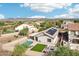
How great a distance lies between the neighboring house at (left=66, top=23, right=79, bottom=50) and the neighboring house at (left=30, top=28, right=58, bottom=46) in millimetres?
113

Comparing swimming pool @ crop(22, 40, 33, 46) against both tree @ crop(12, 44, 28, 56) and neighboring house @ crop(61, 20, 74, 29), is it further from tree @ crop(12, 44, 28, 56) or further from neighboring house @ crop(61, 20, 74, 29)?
neighboring house @ crop(61, 20, 74, 29)

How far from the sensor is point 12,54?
1163 mm

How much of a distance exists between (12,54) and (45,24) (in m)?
0.36

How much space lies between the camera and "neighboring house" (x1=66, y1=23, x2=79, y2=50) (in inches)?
45.8

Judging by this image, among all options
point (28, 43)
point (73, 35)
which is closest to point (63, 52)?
point (73, 35)

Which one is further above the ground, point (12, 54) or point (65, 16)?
point (65, 16)

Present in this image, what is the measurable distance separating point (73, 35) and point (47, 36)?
0.68 feet

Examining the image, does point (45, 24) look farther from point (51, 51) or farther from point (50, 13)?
point (51, 51)

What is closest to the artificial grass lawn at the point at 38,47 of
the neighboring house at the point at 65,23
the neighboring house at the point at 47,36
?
the neighboring house at the point at 47,36

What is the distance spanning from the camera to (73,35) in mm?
1172

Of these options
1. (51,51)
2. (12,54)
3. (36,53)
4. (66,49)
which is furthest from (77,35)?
(12,54)

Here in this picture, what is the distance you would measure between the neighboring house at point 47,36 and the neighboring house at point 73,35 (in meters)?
0.11

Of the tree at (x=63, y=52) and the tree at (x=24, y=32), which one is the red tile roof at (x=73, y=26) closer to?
the tree at (x=63, y=52)

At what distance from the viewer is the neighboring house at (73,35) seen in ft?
3.82
